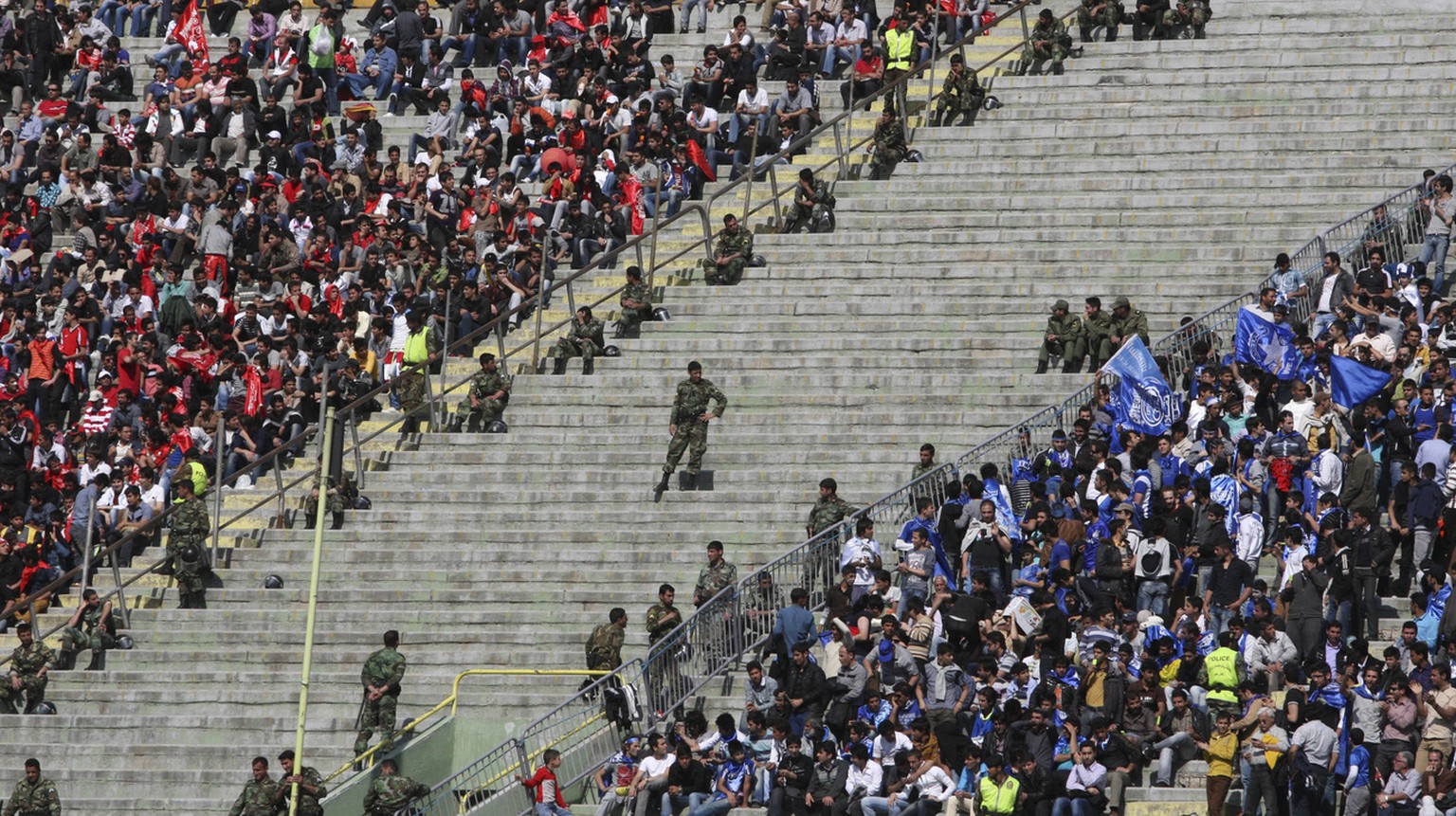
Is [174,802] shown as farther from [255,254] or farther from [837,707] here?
[255,254]

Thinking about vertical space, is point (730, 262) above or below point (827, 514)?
above

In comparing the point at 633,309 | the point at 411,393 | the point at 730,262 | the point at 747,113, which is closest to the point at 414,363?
the point at 411,393

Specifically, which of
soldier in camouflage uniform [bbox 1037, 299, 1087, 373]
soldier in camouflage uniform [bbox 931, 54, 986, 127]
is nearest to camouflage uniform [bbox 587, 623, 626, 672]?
soldier in camouflage uniform [bbox 1037, 299, 1087, 373]

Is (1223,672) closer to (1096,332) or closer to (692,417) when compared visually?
(1096,332)

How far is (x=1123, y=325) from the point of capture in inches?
1229

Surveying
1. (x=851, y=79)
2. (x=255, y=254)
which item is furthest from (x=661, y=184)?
(x=255, y=254)

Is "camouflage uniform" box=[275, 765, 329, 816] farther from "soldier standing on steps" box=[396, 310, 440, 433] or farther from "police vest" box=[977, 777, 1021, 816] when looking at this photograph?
"soldier standing on steps" box=[396, 310, 440, 433]

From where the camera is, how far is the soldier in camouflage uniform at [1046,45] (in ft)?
122

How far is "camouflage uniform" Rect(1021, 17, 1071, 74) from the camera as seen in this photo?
1465 inches

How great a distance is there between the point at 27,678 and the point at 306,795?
528 centimetres

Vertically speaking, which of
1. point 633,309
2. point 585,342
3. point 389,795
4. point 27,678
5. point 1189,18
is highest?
point 1189,18

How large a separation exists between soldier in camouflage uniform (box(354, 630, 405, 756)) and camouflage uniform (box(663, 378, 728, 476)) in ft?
14.1

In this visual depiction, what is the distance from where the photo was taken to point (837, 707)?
85.4ft

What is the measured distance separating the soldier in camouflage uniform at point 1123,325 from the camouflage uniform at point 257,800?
10802 mm
